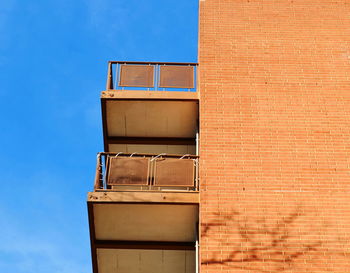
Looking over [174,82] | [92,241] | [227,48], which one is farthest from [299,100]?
[92,241]

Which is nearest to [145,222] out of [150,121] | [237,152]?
[237,152]

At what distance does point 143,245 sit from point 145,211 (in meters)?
0.88

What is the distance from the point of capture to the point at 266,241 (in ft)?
23.5

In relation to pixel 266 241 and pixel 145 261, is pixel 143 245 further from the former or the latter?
pixel 266 241

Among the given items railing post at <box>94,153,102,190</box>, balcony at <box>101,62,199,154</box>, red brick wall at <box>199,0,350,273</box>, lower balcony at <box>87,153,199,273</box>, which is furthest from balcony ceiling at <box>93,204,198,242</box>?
balcony at <box>101,62,199,154</box>

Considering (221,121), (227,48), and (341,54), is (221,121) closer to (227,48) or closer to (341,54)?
(227,48)

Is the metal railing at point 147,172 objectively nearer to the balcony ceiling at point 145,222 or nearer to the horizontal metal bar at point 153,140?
the balcony ceiling at point 145,222

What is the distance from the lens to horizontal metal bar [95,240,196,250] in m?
8.54

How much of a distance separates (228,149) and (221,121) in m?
0.62

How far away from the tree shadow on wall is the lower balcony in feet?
2.19

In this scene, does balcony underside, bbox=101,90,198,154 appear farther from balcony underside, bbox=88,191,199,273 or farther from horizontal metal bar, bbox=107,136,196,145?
balcony underside, bbox=88,191,199,273

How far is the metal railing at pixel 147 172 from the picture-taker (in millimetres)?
8047

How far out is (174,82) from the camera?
983cm

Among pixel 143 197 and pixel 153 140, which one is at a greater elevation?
pixel 153 140
